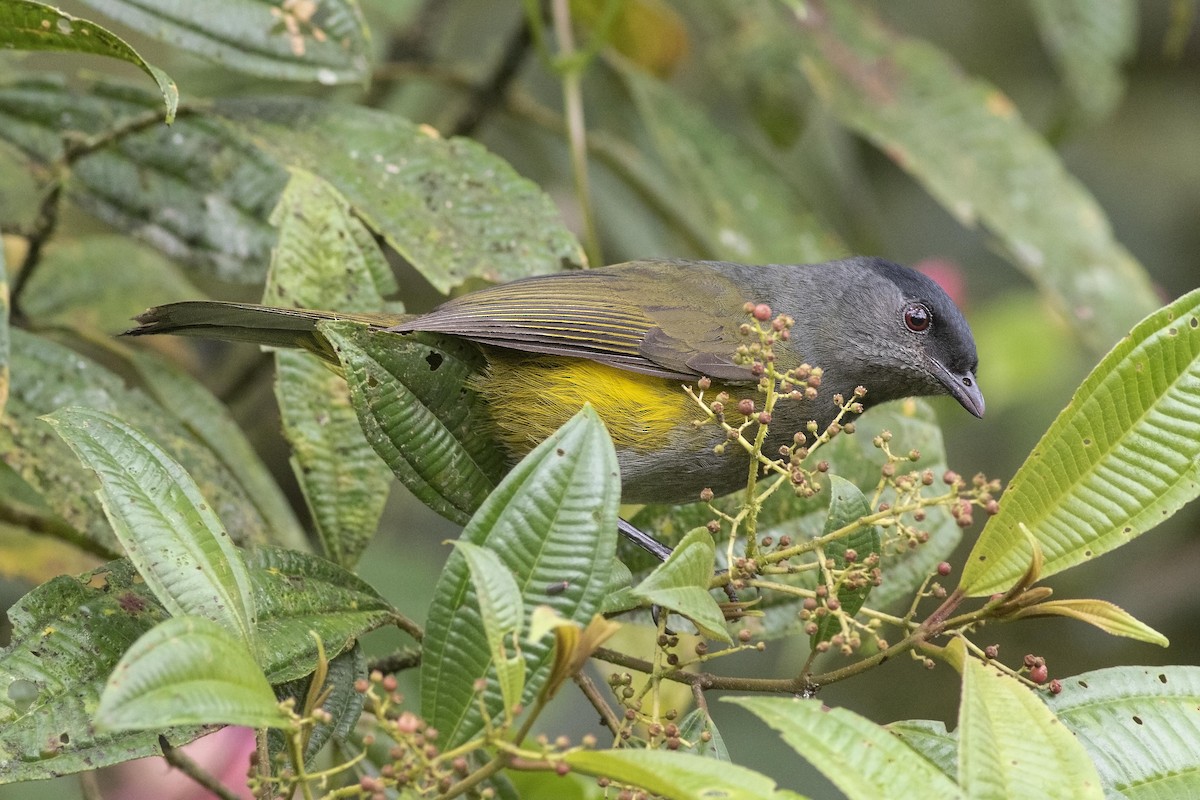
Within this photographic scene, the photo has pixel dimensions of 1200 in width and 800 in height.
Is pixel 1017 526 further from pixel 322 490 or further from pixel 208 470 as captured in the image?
pixel 208 470

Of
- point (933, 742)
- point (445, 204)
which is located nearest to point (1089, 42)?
point (445, 204)

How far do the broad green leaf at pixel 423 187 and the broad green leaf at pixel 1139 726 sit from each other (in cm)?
137

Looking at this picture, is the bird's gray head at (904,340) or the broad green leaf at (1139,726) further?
the bird's gray head at (904,340)

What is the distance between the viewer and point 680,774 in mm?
1280

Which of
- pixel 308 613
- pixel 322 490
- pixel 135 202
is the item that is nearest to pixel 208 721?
pixel 308 613

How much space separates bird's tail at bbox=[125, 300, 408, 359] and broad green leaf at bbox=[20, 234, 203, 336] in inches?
29.0

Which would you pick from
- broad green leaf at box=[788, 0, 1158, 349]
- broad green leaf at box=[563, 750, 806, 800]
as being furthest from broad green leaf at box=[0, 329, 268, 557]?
broad green leaf at box=[788, 0, 1158, 349]

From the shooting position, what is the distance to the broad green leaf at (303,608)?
1735mm

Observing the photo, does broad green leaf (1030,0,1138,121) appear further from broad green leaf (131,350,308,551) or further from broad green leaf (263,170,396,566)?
broad green leaf (131,350,308,551)

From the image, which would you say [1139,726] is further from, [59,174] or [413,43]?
[413,43]

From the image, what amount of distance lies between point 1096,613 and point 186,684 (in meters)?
1.18

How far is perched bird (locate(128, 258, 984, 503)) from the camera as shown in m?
2.49

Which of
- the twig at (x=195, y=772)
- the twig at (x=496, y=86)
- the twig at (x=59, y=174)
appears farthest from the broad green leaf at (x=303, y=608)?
the twig at (x=496, y=86)

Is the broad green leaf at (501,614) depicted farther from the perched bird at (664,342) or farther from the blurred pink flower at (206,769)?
the blurred pink flower at (206,769)
